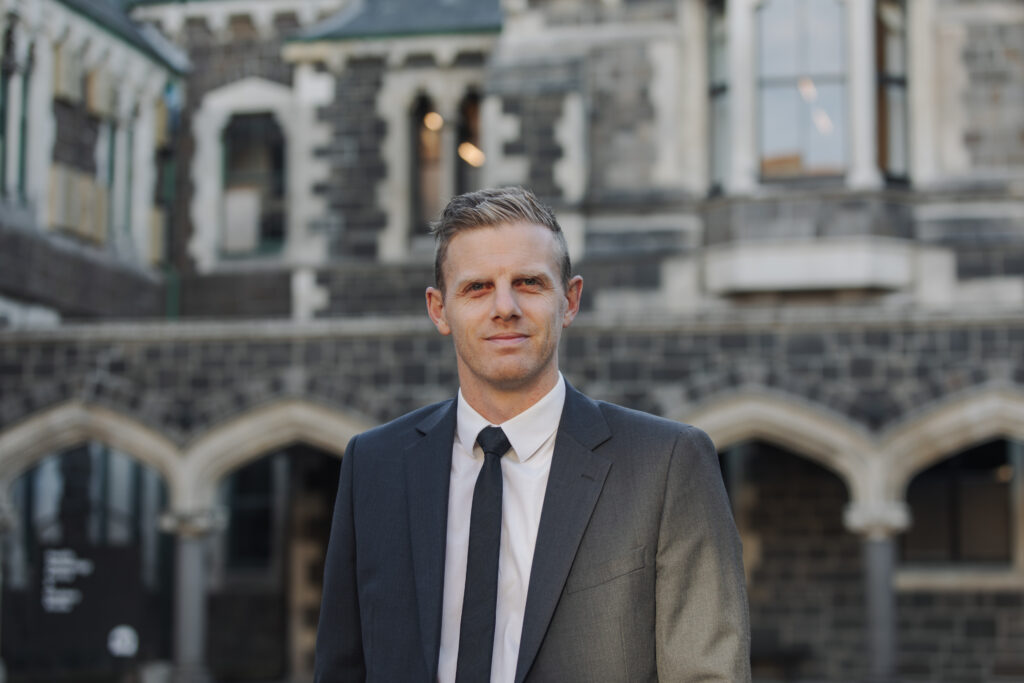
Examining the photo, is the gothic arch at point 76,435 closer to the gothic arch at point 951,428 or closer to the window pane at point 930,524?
the gothic arch at point 951,428

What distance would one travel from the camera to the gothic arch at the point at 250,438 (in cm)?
1135

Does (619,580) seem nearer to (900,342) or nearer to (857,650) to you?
(900,342)

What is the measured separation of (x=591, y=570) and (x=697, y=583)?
16 centimetres

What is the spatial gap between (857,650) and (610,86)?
5304mm

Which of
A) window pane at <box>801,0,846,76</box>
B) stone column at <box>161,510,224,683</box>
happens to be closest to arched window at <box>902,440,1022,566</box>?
window pane at <box>801,0,846,76</box>

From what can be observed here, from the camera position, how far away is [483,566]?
2430 millimetres

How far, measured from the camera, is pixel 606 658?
2.37 meters

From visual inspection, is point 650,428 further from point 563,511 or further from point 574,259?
point 574,259

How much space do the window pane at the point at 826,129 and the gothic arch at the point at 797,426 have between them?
9.22 ft

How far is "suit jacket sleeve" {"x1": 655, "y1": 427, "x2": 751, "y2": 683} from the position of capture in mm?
2357

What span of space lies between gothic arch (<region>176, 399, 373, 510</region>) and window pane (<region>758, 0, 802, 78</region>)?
4660mm

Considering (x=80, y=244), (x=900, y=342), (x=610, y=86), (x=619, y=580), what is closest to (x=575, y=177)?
(x=610, y=86)

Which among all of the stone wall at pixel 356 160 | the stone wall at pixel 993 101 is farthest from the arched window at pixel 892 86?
the stone wall at pixel 356 160

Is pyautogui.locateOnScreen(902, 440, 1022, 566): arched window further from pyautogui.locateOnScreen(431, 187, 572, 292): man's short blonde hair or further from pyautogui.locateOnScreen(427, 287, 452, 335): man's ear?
pyautogui.locateOnScreen(431, 187, 572, 292): man's short blonde hair
